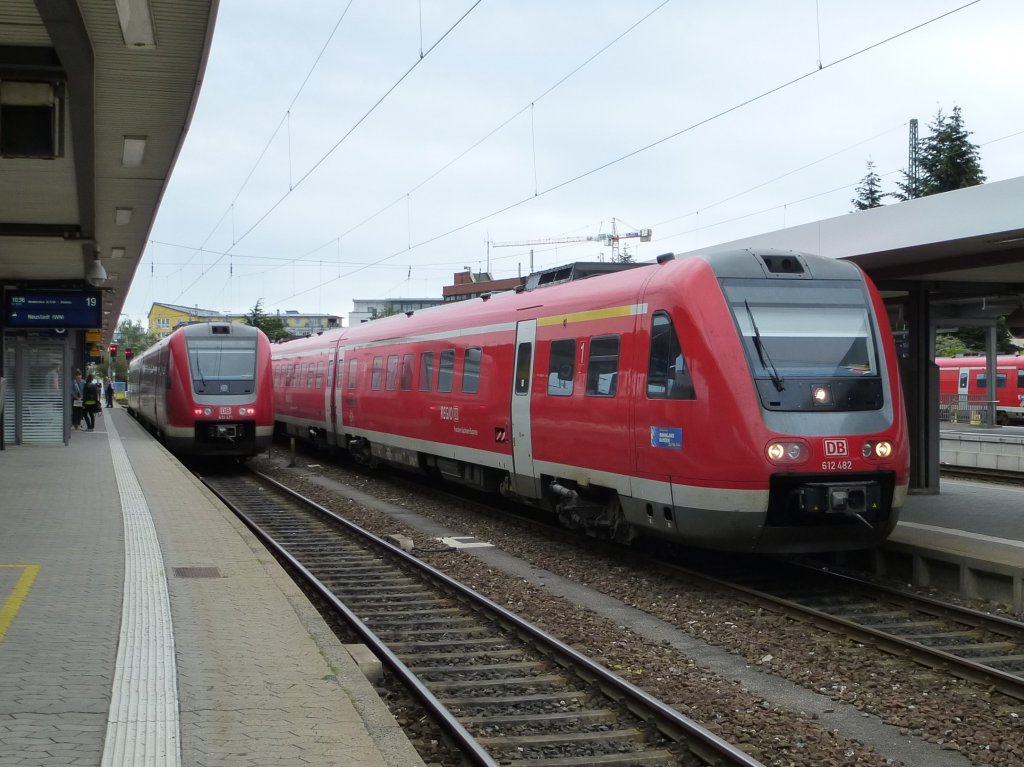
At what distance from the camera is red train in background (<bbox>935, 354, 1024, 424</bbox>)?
4100cm

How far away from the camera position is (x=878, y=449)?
29.1ft

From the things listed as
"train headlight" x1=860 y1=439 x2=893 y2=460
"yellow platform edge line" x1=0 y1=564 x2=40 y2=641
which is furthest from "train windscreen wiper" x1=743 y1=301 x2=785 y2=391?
"yellow platform edge line" x1=0 y1=564 x2=40 y2=641

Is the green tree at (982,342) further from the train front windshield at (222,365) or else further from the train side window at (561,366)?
the train side window at (561,366)

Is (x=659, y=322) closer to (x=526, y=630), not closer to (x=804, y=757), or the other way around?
(x=526, y=630)

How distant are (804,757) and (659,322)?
186 inches

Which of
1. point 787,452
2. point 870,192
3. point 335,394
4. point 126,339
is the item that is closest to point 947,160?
point 870,192

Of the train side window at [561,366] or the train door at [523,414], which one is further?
the train door at [523,414]

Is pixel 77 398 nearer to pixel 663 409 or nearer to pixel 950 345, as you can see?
pixel 663 409

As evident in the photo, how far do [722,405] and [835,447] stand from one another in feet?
3.31

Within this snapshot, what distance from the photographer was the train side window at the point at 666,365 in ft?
29.6

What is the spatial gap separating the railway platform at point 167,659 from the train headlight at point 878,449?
4.68 metres

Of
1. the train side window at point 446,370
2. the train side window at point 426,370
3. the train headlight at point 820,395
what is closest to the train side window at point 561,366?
the train headlight at point 820,395

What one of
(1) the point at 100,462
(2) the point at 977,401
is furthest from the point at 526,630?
(2) the point at 977,401

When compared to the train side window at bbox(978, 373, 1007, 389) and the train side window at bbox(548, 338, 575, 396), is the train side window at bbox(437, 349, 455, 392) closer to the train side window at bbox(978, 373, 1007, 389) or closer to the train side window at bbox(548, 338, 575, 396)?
the train side window at bbox(548, 338, 575, 396)
